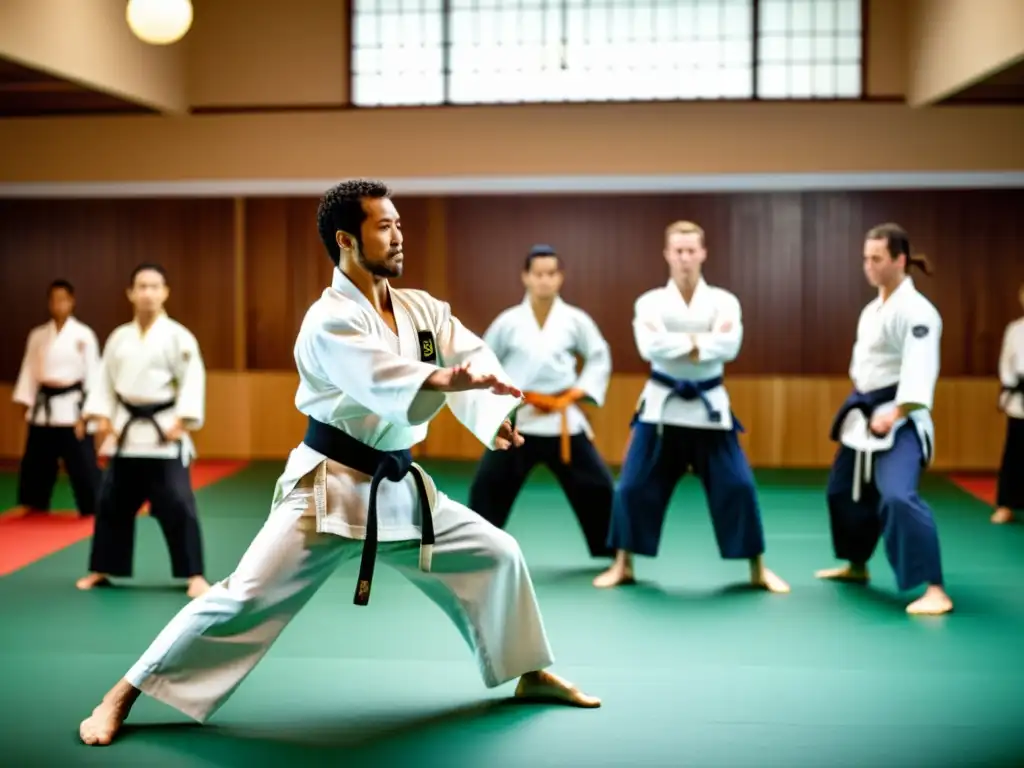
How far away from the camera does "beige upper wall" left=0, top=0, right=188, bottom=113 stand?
5977 millimetres

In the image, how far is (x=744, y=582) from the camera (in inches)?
194

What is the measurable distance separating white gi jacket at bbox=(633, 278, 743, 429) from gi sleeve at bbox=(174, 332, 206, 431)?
63.3 inches

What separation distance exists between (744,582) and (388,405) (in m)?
2.47

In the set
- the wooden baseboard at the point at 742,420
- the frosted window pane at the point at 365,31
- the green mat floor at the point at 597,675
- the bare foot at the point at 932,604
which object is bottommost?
the green mat floor at the point at 597,675

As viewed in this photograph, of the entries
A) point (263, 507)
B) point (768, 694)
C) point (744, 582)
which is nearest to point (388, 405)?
point (768, 694)

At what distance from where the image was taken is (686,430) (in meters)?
4.76

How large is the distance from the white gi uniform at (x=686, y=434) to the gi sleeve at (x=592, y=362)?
0.35m

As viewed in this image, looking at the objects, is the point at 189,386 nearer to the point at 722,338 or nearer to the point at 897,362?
the point at 722,338

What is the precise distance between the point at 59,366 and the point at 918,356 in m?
4.37

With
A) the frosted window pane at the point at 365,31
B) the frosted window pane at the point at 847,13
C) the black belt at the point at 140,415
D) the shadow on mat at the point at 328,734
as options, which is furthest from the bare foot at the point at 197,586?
the frosted window pane at the point at 847,13

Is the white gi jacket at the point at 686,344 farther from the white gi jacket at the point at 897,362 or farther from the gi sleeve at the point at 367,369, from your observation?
the gi sleeve at the point at 367,369

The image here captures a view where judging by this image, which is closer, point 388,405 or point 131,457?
point 388,405

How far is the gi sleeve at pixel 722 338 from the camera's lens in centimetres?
467

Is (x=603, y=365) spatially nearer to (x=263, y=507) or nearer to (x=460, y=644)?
(x=460, y=644)
